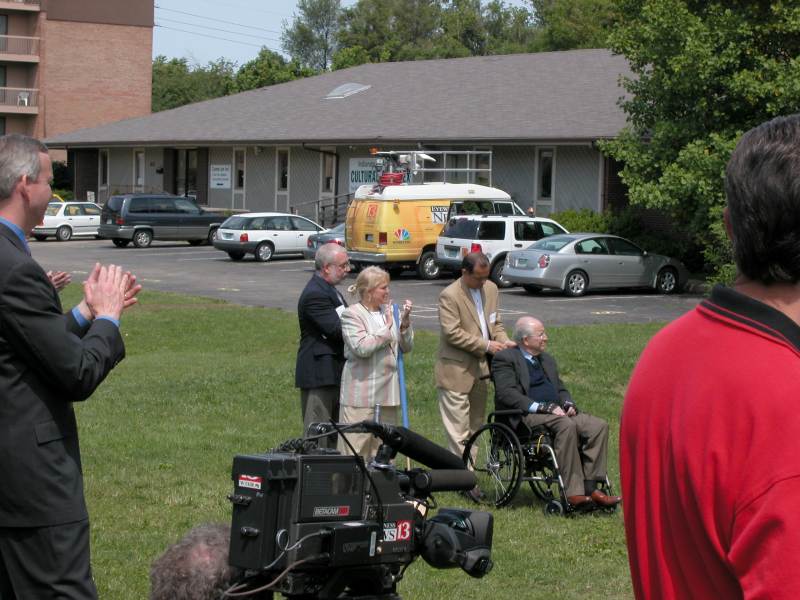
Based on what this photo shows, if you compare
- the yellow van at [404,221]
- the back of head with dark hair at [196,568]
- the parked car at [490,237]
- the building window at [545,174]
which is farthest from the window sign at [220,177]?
the back of head with dark hair at [196,568]

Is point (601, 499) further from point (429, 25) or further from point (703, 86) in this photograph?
point (429, 25)

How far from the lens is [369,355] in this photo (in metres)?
8.54

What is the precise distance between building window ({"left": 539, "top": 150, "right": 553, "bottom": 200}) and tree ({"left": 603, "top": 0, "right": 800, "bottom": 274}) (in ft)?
30.9

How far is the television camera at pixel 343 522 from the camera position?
3.03 m

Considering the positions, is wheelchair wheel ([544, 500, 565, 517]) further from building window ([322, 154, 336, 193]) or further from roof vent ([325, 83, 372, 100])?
roof vent ([325, 83, 372, 100])

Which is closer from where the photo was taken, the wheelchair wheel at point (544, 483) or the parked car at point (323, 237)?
the wheelchair wheel at point (544, 483)

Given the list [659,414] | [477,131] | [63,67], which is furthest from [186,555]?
[63,67]

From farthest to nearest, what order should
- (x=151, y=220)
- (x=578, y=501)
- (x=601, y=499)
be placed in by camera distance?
(x=151, y=220) < (x=601, y=499) < (x=578, y=501)

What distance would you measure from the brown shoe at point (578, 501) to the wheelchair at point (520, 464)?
0.03 metres

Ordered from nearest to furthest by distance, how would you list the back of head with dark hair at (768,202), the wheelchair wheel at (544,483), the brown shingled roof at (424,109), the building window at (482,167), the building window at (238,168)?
the back of head with dark hair at (768,202)
the wheelchair wheel at (544,483)
the brown shingled roof at (424,109)
the building window at (482,167)
the building window at (238,168)

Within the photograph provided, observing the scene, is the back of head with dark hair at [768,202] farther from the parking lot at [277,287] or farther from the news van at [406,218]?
the news van at [406,218]

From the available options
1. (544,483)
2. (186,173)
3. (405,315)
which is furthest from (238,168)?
(405,315)

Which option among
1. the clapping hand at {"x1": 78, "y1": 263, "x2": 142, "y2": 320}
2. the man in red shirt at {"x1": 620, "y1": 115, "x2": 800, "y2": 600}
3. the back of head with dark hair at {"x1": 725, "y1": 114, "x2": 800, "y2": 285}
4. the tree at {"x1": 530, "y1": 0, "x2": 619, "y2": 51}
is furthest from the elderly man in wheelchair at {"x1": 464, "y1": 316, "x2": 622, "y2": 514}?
the tree at {"x1": 530, "y1": 0, "x2": 619, "y2": 51}

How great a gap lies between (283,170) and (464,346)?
4040 cm
